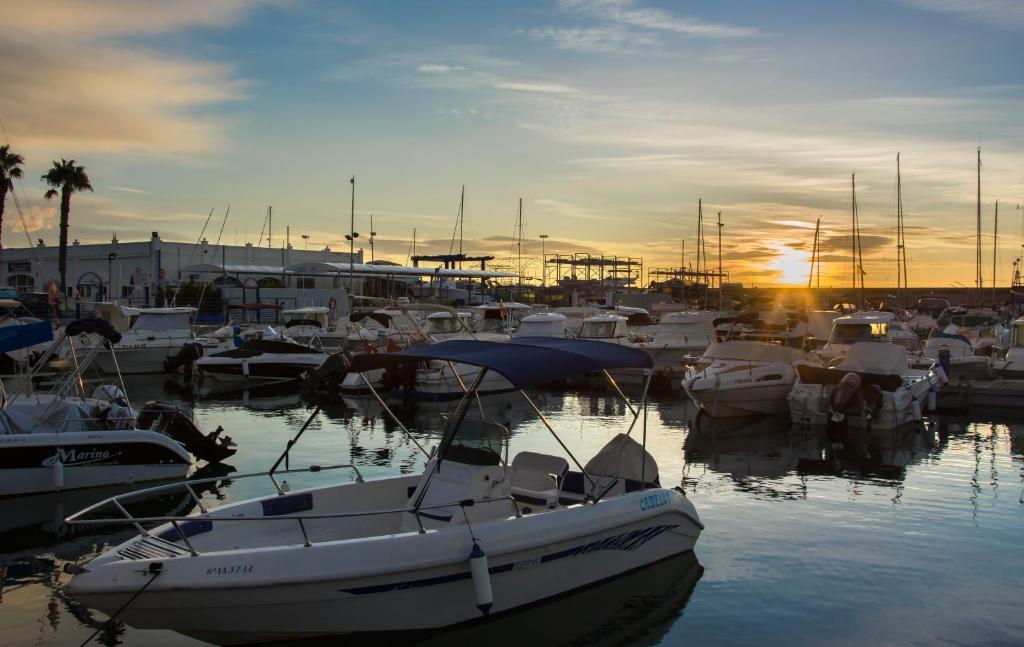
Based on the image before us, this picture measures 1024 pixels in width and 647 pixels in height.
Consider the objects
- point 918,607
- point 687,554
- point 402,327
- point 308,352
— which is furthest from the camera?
point 402,327

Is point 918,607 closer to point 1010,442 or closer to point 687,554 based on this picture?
point 687,554

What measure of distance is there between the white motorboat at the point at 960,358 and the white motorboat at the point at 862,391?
874cm

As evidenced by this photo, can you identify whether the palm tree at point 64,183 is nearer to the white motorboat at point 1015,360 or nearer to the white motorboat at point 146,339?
the white motorboat at point 146,339

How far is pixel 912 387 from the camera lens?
2456 cm

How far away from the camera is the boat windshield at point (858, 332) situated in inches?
1210

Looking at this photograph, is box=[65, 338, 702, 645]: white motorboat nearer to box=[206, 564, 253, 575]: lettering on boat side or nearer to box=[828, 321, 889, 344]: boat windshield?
box=[206, 564, 253, 575]: lettering on boat side

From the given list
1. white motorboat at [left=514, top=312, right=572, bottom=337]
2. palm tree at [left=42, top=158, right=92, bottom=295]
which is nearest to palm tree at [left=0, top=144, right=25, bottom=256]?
palm tree at [left=42, top=158, right=92, bottom=295]

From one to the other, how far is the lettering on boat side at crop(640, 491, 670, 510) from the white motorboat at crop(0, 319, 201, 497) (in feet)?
30.7

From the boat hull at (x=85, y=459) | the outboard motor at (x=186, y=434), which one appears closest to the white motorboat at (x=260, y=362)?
the outboard motor at (x=186, y=434)

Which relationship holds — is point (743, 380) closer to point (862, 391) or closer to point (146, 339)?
point (862, 391)

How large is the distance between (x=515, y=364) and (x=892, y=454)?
13.9m

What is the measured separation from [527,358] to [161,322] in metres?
31.1

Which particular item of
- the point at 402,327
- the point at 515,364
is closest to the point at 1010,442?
the point at 515,364

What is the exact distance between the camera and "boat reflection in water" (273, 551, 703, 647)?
907 centimetres
